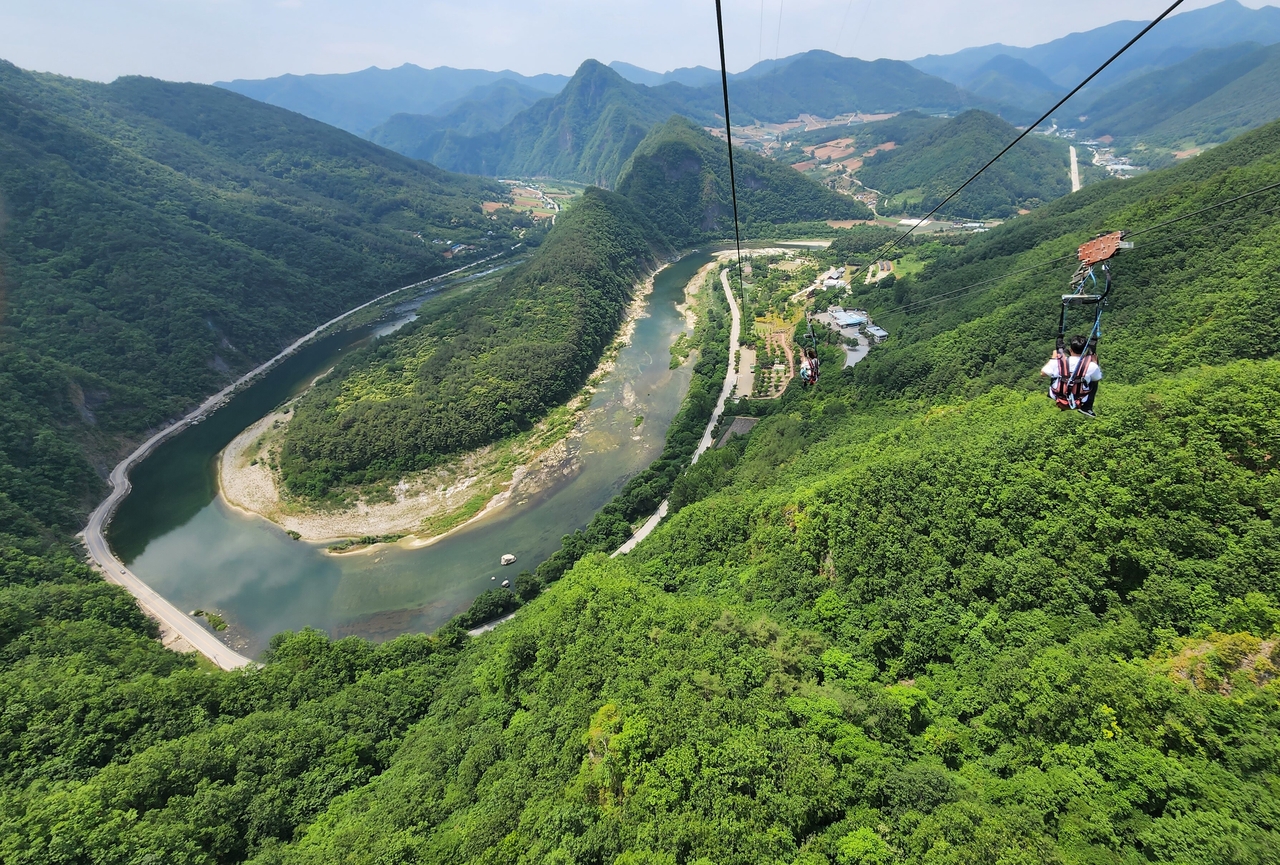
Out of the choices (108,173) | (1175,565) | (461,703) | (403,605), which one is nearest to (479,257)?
(108,173)

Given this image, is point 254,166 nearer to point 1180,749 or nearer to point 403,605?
point 403,605

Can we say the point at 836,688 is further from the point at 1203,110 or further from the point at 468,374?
the point at 1203,110

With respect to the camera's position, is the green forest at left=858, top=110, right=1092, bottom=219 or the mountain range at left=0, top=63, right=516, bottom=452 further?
the green forest at left=858, top=110, right=1092, bottom=219

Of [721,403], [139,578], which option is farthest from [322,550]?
[721,403]

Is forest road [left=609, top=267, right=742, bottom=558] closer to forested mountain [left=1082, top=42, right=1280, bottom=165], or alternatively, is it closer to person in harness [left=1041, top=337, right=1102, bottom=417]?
person in harness [left=1041, top=337, right=1102, bottom=417]

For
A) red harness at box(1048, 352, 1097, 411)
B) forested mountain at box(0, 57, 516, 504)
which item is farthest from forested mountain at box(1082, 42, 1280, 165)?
forested mountain at box(0, 57, 516, 504)

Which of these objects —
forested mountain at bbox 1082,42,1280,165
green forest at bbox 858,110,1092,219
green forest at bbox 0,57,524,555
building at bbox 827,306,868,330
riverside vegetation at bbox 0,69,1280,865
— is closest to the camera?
riverside vegetation at bbox 0,69,1280,865
